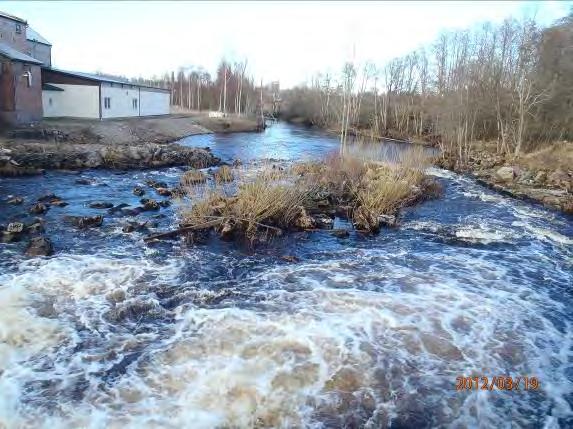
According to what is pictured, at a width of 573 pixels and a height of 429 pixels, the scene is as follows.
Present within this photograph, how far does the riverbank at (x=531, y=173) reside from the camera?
1977cm

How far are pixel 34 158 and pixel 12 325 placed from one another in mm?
15888

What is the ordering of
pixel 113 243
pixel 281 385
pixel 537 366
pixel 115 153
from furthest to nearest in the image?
1. pixel 115 153
2. pixel 113 243
3. pixel 537 366
4. pixel 281 385

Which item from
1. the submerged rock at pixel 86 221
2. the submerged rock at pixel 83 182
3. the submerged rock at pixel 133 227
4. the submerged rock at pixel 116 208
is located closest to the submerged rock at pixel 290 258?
the submerged rock at pixel 133 227

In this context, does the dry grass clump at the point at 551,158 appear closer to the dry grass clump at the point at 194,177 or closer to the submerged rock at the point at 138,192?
the dry grass clump at the point at 194,177

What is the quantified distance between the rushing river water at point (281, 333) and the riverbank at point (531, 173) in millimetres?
8392

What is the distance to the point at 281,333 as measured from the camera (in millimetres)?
7273

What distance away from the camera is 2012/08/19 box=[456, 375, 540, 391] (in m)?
6.26

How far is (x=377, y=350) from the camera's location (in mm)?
6957

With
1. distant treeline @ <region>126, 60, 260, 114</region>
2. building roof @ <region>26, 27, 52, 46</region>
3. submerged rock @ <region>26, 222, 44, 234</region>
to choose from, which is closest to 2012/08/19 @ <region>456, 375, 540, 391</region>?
submerged rock @ <region>26, 222, 44, 234</region>

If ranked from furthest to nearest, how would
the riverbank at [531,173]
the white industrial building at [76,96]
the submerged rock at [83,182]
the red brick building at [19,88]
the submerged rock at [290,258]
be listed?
1. the white industrial building at [76,96]
2. the red brick building at [19,88]
3. the riverbank at [531,173]
4. the submerged rock at [83,182]
5. the submerged rock at [290,258]

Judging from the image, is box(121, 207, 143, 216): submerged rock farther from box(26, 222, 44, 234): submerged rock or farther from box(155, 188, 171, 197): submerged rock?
box(26, 222, 44, 234): submerged rock

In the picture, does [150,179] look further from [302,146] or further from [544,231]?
[302,146]

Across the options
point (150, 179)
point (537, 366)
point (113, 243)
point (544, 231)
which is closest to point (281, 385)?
point (537, 366)

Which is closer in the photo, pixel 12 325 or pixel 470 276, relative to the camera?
pixel 12 325
